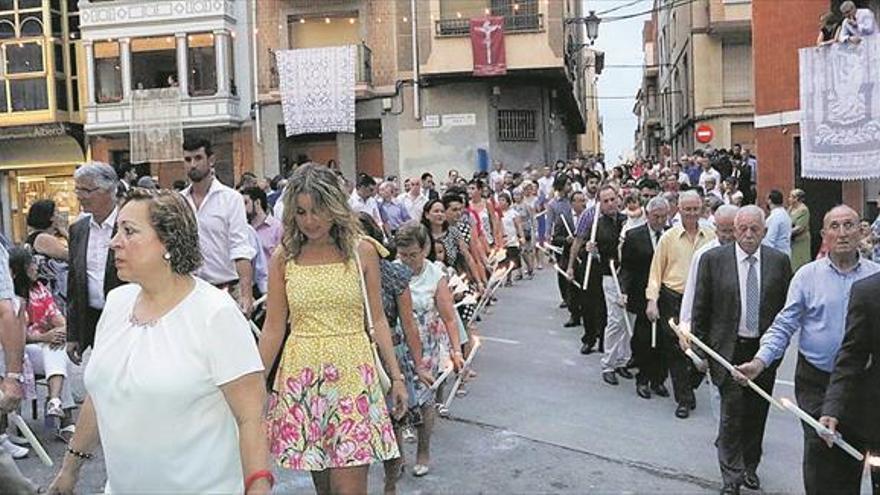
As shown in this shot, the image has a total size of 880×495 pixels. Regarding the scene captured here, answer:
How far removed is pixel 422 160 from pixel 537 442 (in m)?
20.8

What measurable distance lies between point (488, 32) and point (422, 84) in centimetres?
268

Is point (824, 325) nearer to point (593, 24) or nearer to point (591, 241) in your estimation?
point (591, 241)

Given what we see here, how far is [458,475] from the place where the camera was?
645 cm

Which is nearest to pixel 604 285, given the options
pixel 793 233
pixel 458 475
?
pixel 458 475

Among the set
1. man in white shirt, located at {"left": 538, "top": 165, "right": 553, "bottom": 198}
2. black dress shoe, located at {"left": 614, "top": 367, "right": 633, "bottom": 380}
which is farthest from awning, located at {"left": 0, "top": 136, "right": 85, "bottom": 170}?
black dress shoe, located at {"left": 614, "top": 367, "right": 633, "bottom": 380}

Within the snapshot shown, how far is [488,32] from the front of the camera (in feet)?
85.4

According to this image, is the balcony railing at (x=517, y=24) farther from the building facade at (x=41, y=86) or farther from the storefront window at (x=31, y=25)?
the storefront window at (x=31, y=25)

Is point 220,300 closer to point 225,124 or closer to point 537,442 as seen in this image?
point 537,442

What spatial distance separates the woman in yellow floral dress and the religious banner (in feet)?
73.1

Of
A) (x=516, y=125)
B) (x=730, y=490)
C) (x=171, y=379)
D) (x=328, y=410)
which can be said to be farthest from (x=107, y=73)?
(x=171, y=379)

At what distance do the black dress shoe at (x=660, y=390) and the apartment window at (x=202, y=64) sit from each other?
22764 millimetres

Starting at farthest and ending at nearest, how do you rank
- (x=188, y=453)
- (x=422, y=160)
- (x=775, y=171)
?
(x=422, y=160), (x=775, y=171), (x=188, y=453)

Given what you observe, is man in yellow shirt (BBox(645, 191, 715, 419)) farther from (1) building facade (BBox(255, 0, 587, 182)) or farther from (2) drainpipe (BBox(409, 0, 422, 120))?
(2) drainpipe (BBox(409, 0, 422, 120))

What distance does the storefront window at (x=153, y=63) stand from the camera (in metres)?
29.2
